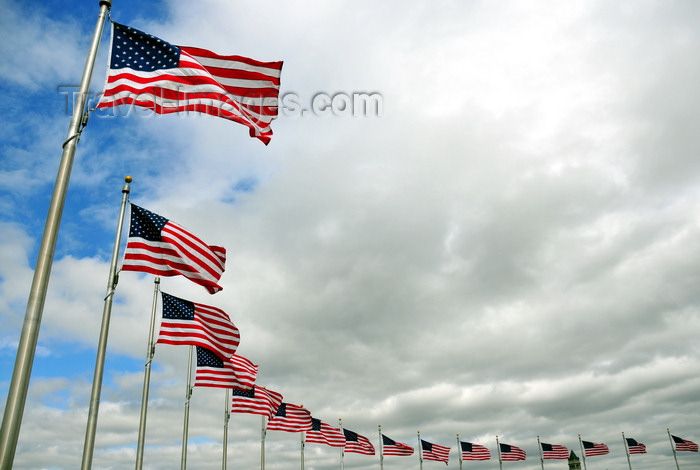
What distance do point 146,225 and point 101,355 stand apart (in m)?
4.22

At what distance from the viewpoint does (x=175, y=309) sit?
75.4 feet

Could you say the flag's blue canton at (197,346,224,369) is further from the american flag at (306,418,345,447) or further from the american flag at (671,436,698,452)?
the american flag at (671,436,698,452)

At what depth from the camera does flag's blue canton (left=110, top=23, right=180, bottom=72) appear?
1251cm

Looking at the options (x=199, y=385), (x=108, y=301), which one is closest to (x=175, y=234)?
(x=108, y=301)

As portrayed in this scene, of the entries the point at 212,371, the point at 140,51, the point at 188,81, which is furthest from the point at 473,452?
the point at 140,51

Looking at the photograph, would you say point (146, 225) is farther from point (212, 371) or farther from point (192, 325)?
point (212, 371)

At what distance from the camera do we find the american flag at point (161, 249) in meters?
16.8

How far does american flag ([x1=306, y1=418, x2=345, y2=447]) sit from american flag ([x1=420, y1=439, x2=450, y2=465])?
48.4 ft

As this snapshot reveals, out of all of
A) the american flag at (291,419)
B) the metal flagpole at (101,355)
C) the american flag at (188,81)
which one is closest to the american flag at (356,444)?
the american flag at (291,419)

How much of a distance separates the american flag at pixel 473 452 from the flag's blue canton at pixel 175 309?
2396 inches

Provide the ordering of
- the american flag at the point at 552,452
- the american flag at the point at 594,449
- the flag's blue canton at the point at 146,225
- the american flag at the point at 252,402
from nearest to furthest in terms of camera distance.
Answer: the flag's blue canton at the point at 146,225
the american flag at the point at 252,402
the american flag at the point at 552,452
the american flag at the point at 594,449

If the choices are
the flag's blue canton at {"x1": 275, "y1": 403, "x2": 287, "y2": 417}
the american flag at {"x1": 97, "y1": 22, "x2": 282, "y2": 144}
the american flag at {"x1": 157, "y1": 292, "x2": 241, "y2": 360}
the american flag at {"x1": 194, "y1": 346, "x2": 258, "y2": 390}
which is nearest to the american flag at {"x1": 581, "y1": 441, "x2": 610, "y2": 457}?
the flag's blue canton at {"x1": 275, "y1": 403, "x2": 287, "y2": 417}

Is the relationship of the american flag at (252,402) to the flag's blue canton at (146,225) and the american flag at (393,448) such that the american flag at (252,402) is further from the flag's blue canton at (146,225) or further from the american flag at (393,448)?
the american flag at (393,448)

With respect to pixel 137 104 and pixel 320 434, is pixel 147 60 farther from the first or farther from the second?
pixel 320 434
